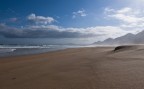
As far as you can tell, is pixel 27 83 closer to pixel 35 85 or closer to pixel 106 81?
pixel 35 85

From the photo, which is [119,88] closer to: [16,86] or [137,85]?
[137,85]

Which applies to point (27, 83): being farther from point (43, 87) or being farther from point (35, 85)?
point (43, 87)

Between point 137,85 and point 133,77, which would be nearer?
point 137,85

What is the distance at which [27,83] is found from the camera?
595cm

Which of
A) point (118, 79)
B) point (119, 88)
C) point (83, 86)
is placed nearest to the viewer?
point (119, 88)

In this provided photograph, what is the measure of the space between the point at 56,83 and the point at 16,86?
4.36 ft

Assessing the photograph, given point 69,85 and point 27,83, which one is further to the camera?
point 27,83

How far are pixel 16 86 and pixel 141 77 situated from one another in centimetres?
417

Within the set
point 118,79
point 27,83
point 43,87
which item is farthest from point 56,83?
point 118,79

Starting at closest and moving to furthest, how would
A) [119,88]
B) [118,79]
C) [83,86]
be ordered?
[119,88] < [83,86] < [118,79]

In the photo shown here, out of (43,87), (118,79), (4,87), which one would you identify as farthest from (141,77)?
(4,87)

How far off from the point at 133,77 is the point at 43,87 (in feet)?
9.85

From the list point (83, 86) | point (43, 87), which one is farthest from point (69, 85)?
point (43, 87)

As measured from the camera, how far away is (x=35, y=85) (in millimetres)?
5648
